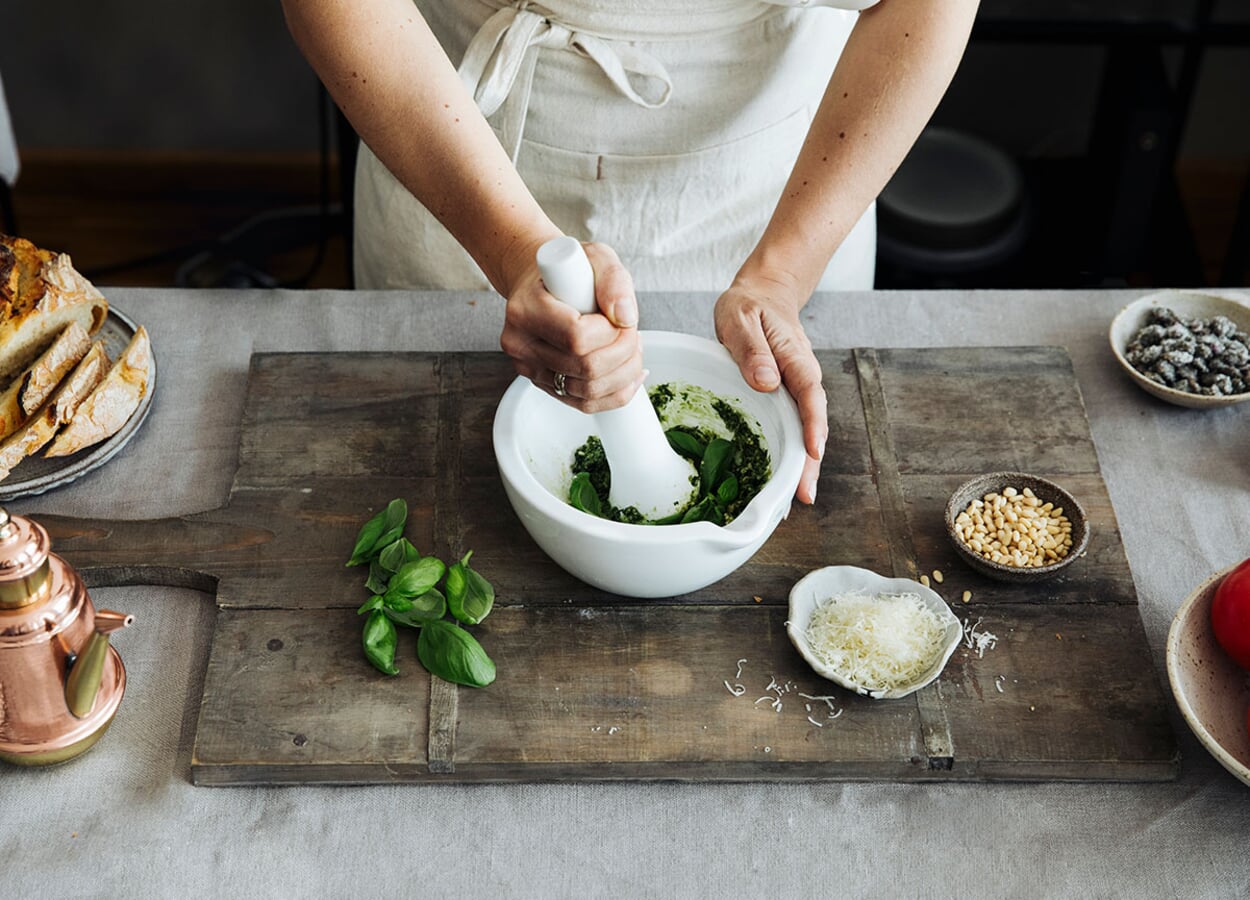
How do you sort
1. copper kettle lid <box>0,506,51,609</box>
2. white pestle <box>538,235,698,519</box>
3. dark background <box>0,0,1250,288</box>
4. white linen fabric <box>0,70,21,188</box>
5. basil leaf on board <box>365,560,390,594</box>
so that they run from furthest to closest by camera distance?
1. dark background <box>0,0,1250,288</box>
2. white linen fabric <box>0,70,21,188</box>
3. basil leaf on board <box>365,560,390,594</box>
4. white pestle <box>538,235,698,519</box>
5. copper kettle lid <box>0,506,51,609</box>

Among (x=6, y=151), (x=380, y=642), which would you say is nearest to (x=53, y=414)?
(x=380, y=642)

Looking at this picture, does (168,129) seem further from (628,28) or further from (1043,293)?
(1043,293)

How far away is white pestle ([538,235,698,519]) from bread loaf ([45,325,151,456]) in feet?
1.81

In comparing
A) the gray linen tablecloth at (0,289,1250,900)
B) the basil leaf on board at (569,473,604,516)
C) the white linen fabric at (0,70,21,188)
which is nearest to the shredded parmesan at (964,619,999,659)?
the gray linen tablecloth at (0,289,1250,900)

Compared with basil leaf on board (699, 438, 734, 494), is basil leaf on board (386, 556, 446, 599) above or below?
below

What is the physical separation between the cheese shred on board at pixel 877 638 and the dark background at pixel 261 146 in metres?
1.48

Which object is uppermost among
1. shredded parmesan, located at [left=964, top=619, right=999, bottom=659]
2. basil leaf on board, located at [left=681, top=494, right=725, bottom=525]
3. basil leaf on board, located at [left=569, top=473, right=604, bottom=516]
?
basil leaf on board, located at [left=681, top=494, right=725, bottom=525]

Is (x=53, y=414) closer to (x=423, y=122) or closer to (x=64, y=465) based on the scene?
(x=64, y=465)

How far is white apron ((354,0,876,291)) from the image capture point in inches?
59.6

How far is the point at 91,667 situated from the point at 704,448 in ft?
2.10

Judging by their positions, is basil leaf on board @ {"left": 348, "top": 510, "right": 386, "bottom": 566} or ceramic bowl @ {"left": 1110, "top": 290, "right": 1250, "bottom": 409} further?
ceramic bowl @ {"left": 1110, "top": 290, "right": 1250, "bottom": 409}

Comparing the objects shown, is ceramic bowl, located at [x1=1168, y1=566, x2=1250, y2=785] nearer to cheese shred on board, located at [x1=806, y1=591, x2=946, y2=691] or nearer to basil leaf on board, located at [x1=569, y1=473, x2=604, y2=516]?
cheese shred on board, located at [x1=806, y1=591, x2=946, y2=691]

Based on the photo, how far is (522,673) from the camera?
117 cm

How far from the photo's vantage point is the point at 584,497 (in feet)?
4.16
